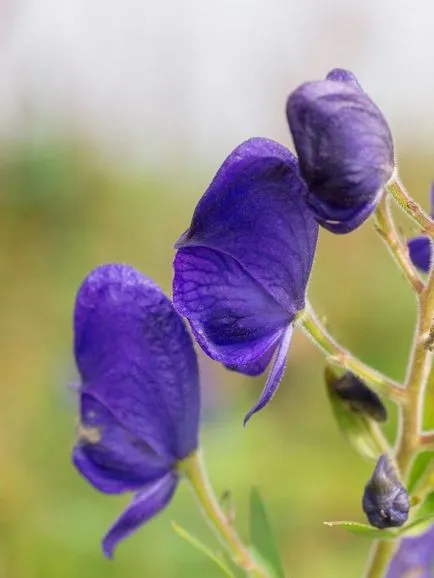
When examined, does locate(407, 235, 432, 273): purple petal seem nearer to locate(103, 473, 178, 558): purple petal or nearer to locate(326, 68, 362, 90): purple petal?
locate(326, 68, 362, 90): purple petal

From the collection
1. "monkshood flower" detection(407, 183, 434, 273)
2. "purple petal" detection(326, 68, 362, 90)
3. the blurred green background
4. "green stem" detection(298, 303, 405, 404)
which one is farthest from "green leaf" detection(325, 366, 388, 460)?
the blurred green background

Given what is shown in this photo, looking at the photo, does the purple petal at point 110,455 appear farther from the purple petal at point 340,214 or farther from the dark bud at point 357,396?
the purple petal at point 340,214

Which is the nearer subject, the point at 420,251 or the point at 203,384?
the point at 420,251

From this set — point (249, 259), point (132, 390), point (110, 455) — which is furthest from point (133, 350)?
point (249, 259)

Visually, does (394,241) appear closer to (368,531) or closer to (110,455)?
(368,531)

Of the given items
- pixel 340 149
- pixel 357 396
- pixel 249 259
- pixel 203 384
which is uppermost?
pixel 340 149

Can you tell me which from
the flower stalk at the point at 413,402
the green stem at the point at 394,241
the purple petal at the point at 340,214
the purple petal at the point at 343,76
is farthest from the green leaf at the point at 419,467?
the purple petal at the point at 343,76

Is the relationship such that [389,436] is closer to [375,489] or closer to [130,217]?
[375,489]
